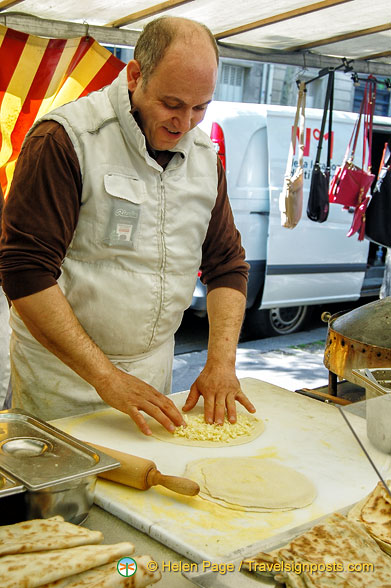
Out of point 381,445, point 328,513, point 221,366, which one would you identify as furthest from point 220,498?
point 221,366

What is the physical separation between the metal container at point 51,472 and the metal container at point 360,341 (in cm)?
134

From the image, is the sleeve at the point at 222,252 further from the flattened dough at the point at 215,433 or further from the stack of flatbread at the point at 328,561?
the stack of flatbread at the point at 328,561

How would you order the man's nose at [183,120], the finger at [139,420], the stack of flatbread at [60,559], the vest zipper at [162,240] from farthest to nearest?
the vest zipper at [162,240]
the man's nose at [183,120]
the finger at [139,420]
the stack of flatbread at [60,559]

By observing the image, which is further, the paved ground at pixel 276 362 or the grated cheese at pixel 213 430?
the paved ground at pixel 276 362

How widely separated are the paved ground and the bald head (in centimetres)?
397

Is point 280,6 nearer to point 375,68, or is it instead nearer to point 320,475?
point 375,68

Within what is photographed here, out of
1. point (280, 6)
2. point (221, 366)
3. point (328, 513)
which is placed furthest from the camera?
point (280, 6)

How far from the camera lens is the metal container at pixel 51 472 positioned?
4.38 feet

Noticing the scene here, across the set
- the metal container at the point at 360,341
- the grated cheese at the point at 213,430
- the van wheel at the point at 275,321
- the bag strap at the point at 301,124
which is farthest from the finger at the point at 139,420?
the van wheel at the point at 275,321

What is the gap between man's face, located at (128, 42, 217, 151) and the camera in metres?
2.01

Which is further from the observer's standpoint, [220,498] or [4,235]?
[4,235]

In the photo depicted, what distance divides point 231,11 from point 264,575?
2979mm

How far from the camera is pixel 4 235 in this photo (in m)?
2.11

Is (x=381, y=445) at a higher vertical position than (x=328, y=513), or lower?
higher
